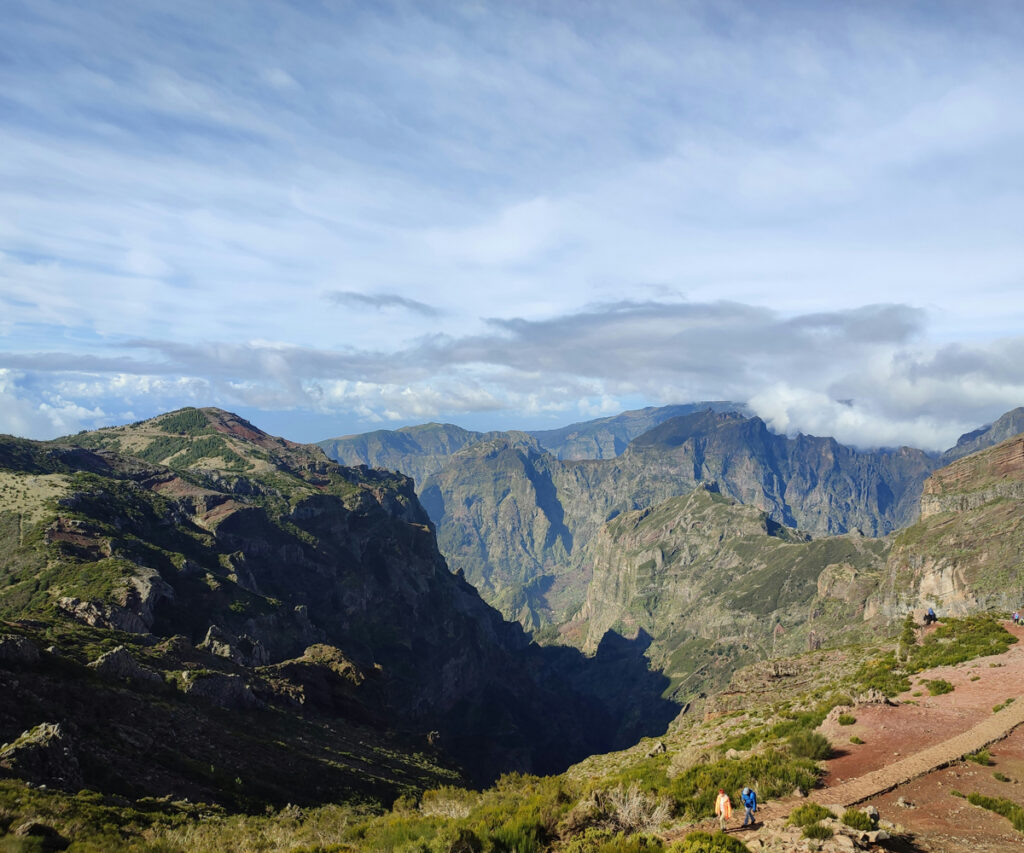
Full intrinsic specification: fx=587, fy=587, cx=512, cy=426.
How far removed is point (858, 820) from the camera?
22.7 metres

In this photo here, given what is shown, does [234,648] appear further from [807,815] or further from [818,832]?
[818,832]

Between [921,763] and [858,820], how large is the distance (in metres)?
9.41

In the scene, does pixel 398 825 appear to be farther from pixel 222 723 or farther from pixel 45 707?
pixel 222 723

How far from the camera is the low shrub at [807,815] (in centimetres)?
2353

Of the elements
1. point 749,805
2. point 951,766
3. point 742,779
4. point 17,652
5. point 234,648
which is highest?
point 749,805

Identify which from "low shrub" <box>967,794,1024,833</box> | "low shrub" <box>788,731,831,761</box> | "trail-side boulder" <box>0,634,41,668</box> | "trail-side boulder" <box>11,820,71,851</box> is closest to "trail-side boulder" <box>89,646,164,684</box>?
"trail-side boulder" <box>0,634,41,668</box>

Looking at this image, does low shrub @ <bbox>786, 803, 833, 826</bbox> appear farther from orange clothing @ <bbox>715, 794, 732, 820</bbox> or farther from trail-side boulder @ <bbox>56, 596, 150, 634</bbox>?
trail-side boulder @ <bbox>56, 596, 150, 634</bbox>

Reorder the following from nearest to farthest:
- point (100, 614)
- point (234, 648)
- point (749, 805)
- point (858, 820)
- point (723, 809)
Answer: point (858, 820) → point (749, 805) → point (723, 809) → point (100, 614) → point (234, 648)

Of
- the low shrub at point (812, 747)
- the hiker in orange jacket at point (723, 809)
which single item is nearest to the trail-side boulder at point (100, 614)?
the hiker in orange jacket at point (723, 809)

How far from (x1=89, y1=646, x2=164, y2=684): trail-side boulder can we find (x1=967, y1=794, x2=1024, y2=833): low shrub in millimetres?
A: 67607

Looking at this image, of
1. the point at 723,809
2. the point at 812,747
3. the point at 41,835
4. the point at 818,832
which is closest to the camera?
the point at 818,832

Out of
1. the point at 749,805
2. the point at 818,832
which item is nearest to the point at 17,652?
the point at 749,805

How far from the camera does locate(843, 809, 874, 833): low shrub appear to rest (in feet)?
74.0

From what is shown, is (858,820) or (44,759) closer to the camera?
(858,820)
